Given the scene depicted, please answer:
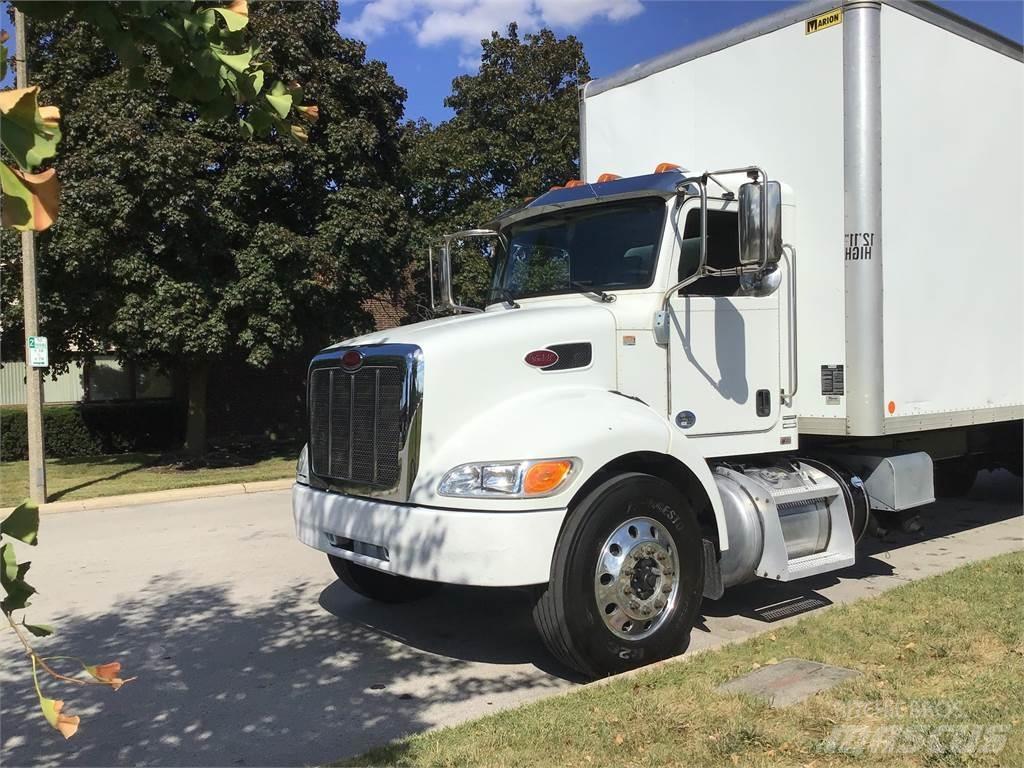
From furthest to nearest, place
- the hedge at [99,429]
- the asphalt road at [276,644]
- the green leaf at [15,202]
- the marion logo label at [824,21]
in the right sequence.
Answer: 1. the hedge at [99,429]
2. the marion logo label at [824,21]
3. the asphalt road at [276,644]
4. the green leaf at [15,202]

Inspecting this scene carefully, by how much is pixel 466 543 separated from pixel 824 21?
4.27 m

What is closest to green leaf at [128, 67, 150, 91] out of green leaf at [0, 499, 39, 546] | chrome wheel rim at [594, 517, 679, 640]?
green leaf at [0, 499, 39, 546]

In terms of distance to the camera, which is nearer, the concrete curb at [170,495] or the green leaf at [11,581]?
the green leaf at [11,581]

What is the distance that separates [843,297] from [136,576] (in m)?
6.11

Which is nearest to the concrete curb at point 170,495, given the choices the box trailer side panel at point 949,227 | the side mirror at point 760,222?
the box trailer side panel at point 949,227

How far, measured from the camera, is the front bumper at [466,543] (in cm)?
416

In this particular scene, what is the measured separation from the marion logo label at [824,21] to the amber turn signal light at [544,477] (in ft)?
11.9

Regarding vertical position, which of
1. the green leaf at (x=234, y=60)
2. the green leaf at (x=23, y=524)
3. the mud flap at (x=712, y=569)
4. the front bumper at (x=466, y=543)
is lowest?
the mud flap at (x=712, y=569)

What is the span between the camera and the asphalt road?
4.04 m

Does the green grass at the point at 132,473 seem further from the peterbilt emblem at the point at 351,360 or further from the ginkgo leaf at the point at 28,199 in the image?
the ginkgo leaf at the point at 28,199

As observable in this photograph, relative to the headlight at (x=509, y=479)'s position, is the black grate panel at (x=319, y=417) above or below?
above

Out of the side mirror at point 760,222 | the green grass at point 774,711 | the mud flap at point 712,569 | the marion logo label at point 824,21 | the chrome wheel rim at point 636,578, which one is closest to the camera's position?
the green grass at point 774,711

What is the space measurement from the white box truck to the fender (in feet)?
0.05

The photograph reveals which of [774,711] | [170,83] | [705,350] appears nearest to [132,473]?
[705,350]
